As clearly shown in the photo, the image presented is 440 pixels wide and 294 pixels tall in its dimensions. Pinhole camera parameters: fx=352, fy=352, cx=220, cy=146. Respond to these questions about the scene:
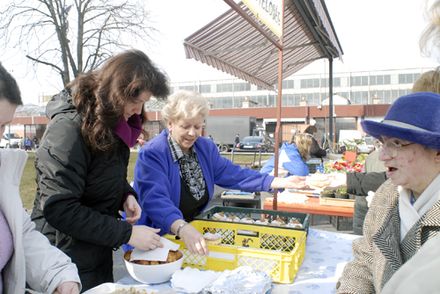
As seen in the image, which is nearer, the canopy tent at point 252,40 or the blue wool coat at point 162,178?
the blue wool coat at point 162,178

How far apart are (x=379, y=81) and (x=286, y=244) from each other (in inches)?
2279

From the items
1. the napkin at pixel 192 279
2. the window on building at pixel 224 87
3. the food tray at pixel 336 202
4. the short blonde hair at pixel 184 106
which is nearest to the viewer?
the napkin at pixel 192 279

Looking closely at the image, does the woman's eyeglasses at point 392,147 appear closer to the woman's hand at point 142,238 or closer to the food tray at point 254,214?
the food tray at point 254,214

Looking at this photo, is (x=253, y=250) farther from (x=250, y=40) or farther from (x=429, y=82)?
(x=250, y=40)

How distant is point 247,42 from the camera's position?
5.72 metres

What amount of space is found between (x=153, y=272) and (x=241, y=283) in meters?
0.39

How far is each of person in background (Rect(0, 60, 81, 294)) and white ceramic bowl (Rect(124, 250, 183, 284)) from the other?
29 centimetres

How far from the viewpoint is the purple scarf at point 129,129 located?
65.2 inches

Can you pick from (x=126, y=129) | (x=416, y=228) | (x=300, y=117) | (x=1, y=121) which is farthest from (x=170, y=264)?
(x=300, y=117)

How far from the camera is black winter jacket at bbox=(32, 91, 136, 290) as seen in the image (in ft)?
4.63

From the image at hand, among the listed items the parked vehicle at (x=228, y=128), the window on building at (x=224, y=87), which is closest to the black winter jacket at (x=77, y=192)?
the parked vehicle at (x=228, y=128)

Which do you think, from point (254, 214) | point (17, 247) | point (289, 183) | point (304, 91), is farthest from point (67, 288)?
point (304, 91)

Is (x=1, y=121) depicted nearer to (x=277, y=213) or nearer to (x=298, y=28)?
(x=277, y=213)

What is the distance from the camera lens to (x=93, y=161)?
1.56 metres
